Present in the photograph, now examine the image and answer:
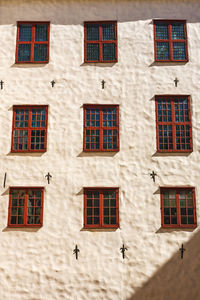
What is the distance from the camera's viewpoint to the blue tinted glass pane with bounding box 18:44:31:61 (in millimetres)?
15305

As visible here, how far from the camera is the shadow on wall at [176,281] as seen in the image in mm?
13203

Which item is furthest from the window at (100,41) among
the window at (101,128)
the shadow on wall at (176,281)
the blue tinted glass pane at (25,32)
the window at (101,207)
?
the shadow on wall at (176,281)

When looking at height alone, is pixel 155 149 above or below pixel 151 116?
below

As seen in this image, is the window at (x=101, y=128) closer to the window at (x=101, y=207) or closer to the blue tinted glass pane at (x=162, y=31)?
the window at (x=101, y=207)

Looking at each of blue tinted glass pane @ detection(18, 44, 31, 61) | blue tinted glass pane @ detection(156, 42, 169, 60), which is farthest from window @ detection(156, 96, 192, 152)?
blue tinted glass pane @ detection(18, 44, 31, 61)

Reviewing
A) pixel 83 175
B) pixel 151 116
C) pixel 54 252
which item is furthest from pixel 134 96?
pixel 54 252

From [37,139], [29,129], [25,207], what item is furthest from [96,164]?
[25,207]

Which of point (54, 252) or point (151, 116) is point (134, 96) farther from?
point (54, 252)

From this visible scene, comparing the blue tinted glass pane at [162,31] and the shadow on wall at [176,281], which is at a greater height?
the blue tinted glass pane at [162,31]

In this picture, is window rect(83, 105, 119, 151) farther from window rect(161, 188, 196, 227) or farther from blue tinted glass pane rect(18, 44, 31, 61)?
blue tinted glass pane rect(18, 44, 31, 61)

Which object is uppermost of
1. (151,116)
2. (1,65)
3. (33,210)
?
(1,65)

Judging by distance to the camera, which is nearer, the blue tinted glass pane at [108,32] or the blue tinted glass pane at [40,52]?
the blue tinted glass pane at [40,52]

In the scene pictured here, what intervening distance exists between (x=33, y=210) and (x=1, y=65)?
6093 millimetres

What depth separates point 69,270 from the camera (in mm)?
13414
